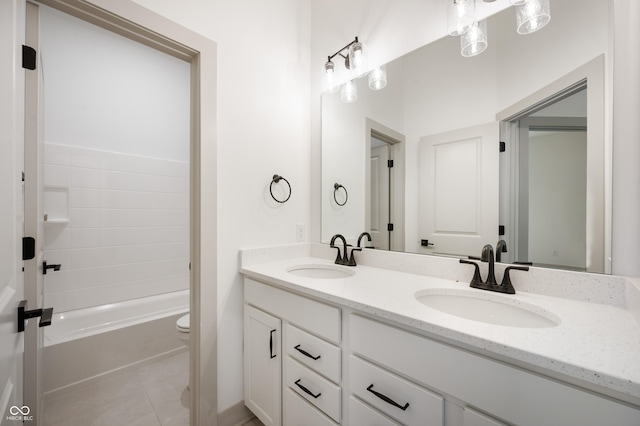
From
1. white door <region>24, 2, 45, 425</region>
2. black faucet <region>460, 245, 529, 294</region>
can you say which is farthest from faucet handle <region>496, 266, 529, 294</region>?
white door <region>24, 2, 45, 425</region>

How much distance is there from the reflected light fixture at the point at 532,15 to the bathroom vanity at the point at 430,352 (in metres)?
0.99

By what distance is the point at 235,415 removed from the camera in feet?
4.82

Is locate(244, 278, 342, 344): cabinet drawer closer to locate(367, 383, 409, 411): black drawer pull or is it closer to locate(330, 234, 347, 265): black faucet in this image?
locate(367, 383, 409, 411): black drawer pull

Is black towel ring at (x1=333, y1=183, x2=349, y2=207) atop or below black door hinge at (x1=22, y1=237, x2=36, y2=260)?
atop

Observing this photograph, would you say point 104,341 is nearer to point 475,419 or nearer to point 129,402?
point 129,402

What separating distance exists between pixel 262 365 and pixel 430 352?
98 centimetres

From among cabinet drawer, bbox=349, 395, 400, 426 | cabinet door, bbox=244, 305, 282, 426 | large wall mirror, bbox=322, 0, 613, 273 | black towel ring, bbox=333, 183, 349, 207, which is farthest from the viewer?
black towel ring, bbox=333, 183, 349, 207

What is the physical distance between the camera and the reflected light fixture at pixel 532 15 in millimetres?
1007

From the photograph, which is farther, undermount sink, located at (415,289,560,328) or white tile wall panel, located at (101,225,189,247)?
white tile wall panel, located at (101,225,189,247)

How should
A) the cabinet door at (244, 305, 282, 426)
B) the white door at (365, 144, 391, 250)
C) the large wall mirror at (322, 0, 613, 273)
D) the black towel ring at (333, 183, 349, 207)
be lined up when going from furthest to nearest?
the black towel ring at (333, 183, 349, 207), the white door at (365, 144, 391, 250), the cabinet door at (244, 305, 282, 426), the large wall mirror at (322, 0, 613, 273)

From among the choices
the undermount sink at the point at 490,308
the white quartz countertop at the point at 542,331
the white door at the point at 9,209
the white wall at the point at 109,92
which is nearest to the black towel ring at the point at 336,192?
the white quartz countertop at the point at 542,331

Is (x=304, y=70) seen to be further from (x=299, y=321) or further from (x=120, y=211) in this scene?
(x=120, y=211)

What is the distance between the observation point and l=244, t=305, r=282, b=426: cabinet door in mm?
1272

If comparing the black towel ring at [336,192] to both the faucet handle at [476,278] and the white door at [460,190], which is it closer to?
the white door at [460,190]
